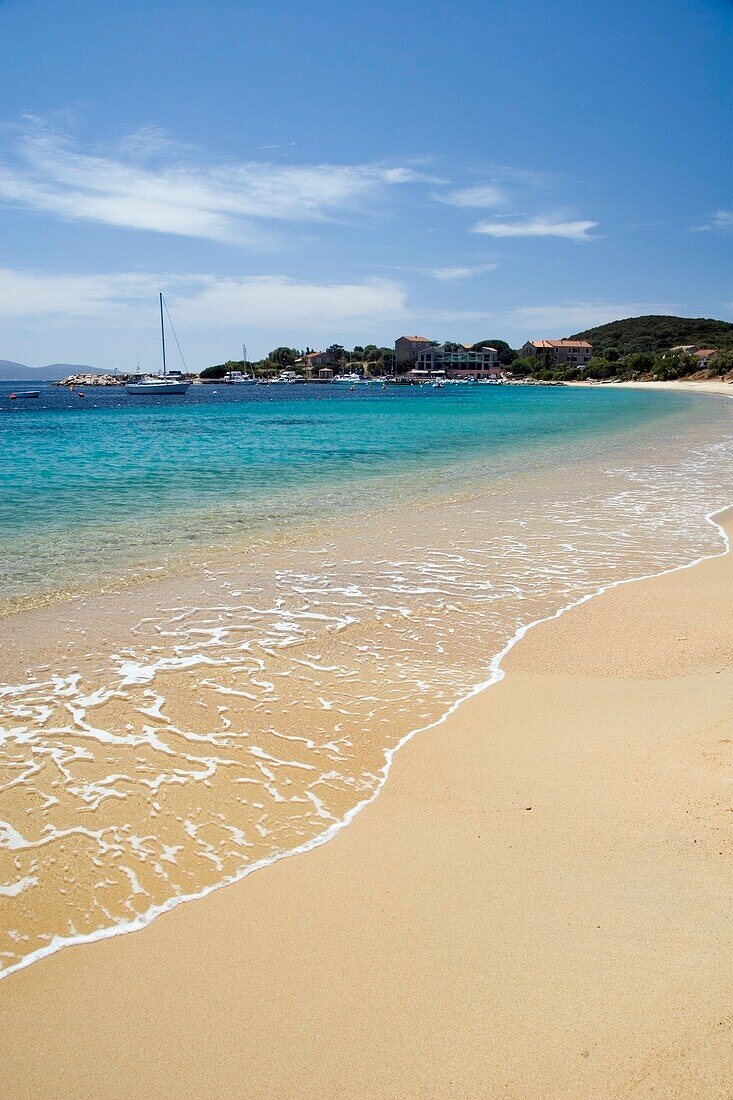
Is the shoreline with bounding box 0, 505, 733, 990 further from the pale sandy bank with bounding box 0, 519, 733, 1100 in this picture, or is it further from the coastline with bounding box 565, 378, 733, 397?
the coastline with bounding box 565, 378, 733, 397

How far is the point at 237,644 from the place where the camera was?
6.19 metres

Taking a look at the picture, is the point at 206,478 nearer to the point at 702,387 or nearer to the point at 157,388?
the point at 157,388

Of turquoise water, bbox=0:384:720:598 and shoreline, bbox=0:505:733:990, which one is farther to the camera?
turquoise water, bbox=0:384:720:598

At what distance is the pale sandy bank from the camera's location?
226cm

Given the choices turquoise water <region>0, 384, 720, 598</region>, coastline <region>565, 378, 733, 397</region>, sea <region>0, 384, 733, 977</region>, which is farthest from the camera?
coastline <region>565, 378, 733, 397</region>

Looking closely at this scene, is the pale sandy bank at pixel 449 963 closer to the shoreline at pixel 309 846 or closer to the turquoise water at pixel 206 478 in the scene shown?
the shoreline at pixel 309 846

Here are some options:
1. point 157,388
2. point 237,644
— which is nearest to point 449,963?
point 237,644

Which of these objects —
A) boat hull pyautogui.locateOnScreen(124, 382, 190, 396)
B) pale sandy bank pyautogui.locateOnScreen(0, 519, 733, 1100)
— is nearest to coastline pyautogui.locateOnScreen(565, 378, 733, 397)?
boat hull pyautogui.locateOnScreen(124, 382, 190, 396)

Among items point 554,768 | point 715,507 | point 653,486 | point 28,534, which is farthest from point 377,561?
point 653,486

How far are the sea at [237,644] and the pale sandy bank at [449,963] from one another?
323 mm

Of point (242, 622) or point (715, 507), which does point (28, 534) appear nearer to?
point (242, 622)

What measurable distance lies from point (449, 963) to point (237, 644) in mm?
Answer: 3910

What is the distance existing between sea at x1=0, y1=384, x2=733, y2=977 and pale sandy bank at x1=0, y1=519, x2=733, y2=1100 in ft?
1.06

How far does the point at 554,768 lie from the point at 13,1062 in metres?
3.01
